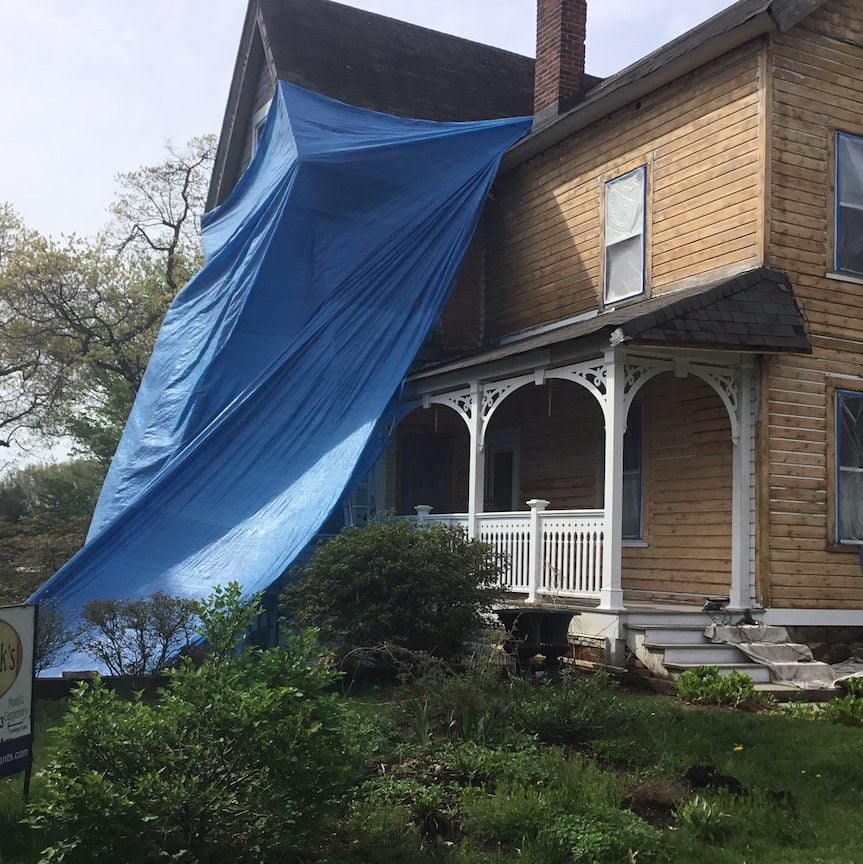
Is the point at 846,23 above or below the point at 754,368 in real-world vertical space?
above

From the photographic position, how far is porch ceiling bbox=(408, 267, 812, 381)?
35.1 feet

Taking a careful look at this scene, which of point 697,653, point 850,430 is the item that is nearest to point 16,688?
point 697,653

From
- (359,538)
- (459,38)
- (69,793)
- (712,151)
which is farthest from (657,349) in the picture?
(459,38)

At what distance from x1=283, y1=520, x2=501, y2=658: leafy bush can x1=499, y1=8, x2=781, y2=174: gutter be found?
21.4 feet

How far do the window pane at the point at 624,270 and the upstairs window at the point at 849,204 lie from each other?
2.46 metres

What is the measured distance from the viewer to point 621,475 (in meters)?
11.2

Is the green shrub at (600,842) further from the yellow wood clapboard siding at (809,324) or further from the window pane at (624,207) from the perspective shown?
the window pane at (624,207)

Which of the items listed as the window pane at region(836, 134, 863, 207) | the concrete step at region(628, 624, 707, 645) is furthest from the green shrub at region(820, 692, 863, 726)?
the window pane at region(836, 134, 863, 207)

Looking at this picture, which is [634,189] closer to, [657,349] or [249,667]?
[657,349]

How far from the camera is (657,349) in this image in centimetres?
1139

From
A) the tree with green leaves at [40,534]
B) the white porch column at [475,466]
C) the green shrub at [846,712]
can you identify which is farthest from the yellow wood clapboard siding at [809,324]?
the tree with green leaves at [40,534]

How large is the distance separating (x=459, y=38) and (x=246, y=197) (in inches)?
272

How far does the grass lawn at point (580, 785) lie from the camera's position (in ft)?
17.5

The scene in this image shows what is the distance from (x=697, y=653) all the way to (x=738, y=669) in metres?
0.41
